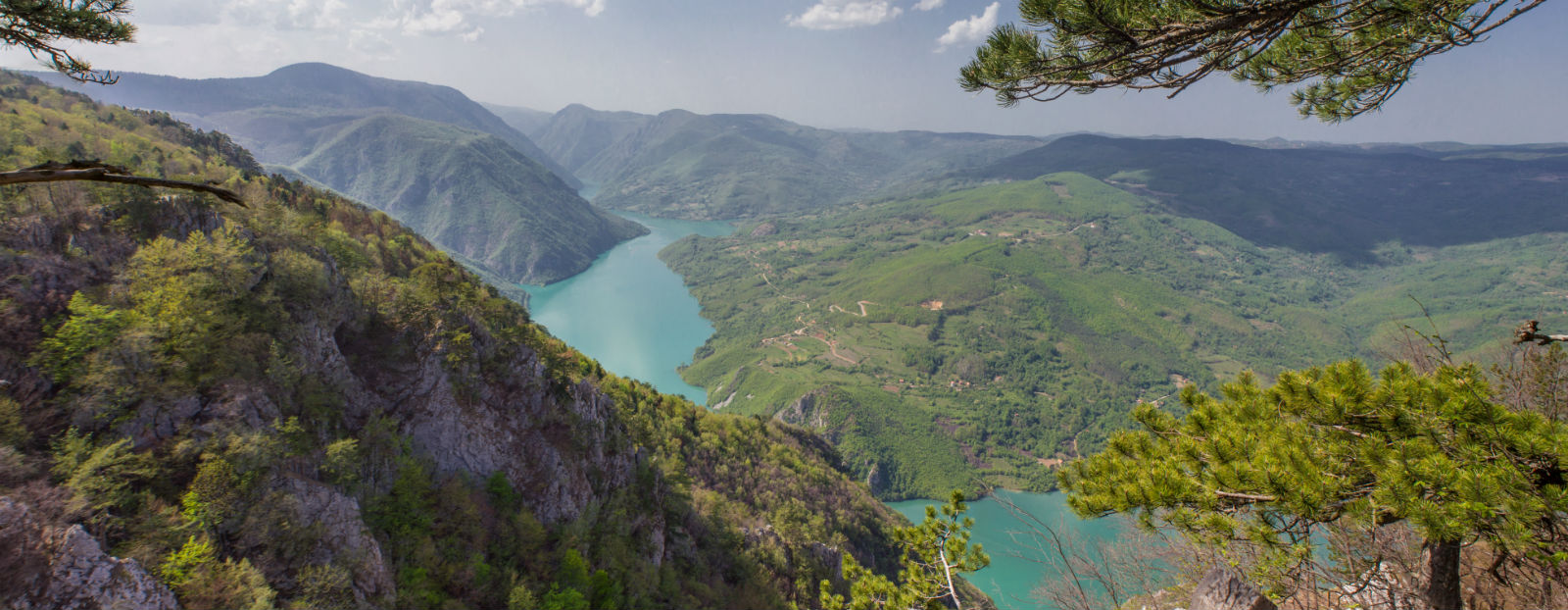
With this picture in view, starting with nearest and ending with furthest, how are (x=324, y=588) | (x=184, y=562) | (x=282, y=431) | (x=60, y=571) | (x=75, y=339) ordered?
(x=60, y=571) → (x=184, y=562) → (x=75, y=339) → (x=324, y=588) → (x=282, y=431)

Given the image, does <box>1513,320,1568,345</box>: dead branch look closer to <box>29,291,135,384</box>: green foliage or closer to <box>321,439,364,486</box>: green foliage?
<box>321,439,364,486</box>: green foliage

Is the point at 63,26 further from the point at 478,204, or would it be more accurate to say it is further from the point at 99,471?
the point at 478,204

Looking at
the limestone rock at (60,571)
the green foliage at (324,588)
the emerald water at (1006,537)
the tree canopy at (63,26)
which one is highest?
the tree canopy at (63,26)

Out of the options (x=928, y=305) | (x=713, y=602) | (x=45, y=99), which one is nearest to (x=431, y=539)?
(x=713, y=602)

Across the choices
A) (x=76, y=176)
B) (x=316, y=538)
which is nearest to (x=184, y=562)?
(x=316, y=538)

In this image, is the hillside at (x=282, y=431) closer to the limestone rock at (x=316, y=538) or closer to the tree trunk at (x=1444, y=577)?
the limestone rock at (x=316, y=538)

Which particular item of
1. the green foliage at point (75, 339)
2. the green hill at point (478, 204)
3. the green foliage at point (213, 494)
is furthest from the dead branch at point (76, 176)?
the green hill at point (478, 204)

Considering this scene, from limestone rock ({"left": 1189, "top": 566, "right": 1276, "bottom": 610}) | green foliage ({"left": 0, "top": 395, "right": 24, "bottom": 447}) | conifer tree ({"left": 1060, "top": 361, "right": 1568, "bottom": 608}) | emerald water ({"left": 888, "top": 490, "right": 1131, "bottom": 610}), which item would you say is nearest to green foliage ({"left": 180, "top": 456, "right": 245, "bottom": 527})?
green foliage ({"left": 0, "top": 395, "right": 24, "bottom": 447})
